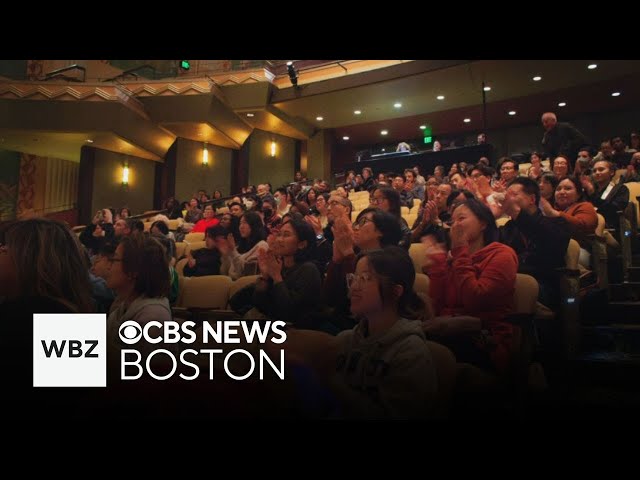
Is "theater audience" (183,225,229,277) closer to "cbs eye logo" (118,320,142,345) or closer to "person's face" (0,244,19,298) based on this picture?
"cbs eye logo" (118,320,142,345)

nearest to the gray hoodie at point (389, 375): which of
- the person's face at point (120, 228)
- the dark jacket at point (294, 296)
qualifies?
the dark jacket at point (294, 296)

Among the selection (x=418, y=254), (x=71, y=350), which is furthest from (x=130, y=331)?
(x=418, y=254)

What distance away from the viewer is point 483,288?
1.47 m

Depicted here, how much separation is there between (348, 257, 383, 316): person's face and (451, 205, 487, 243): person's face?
436 mm

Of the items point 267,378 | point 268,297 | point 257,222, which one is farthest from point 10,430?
point 257,222

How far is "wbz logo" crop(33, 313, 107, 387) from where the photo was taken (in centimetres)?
125

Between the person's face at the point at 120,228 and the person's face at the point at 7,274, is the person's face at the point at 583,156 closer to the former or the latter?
the person's face at the point at 120,228

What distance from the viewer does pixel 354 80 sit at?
623cm

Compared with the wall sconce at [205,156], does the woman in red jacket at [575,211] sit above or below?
below

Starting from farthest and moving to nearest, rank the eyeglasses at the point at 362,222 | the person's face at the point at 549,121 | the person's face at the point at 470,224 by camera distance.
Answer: the person's face at the point at 549,121
the eyeglasses at the point at 362,222
the person's face at the point at 470,224

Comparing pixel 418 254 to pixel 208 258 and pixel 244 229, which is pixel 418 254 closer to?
pixel 244 229

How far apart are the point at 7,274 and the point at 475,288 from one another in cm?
129

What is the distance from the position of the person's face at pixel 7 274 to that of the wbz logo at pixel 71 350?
138 millimetres

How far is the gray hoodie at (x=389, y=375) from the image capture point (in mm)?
1164
